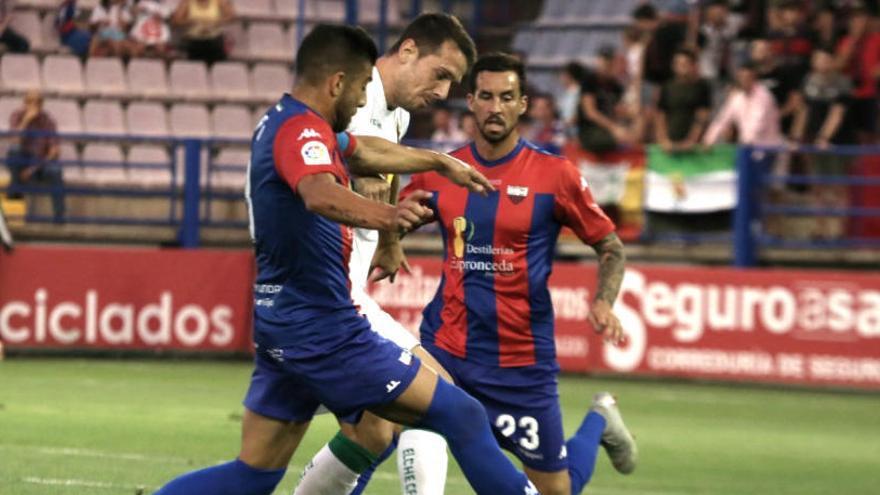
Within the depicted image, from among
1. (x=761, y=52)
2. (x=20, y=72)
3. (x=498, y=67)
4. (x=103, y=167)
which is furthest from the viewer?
(x=20, y=72)

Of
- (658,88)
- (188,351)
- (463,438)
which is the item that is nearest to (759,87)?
(658,88)

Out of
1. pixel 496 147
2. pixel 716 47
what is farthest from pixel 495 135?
pixel 716 47

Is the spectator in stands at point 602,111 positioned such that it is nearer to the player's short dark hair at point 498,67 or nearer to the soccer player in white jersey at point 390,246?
the player's short dark hair at point 498,67

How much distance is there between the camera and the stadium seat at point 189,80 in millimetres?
24672

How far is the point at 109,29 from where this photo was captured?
2441 cm

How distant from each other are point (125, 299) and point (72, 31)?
5456 millimetres

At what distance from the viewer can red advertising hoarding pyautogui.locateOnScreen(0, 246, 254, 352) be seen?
20.0 m

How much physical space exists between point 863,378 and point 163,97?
1009 centimetres

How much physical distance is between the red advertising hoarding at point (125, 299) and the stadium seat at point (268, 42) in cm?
587

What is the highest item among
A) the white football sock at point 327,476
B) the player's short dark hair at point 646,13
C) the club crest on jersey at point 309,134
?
the club crest on jersey at point 309,134

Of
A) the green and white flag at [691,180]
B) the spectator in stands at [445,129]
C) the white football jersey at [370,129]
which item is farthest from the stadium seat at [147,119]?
the white football jersey at [370,129]

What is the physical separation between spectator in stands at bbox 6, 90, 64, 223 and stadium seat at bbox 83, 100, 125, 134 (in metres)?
1.72

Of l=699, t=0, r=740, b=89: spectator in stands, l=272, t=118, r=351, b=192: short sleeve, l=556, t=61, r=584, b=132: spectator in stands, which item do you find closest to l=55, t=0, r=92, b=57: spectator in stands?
l=556, t=61, r=584, b=132: spectator in stands

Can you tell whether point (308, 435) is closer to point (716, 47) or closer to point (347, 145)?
point (347, 145)
